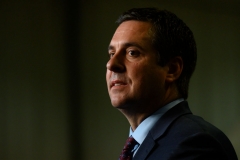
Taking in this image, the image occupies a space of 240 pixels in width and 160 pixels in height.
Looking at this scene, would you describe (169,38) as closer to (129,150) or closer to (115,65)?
(115,65)

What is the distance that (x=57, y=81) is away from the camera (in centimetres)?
189

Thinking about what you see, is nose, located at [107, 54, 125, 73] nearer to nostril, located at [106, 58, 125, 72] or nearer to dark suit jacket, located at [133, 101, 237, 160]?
nostril, located at [106, 58, 125, 72]

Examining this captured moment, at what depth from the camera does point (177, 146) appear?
2.77 ft

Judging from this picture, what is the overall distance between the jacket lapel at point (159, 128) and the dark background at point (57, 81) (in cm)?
97

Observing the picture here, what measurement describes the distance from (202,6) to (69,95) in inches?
54.9

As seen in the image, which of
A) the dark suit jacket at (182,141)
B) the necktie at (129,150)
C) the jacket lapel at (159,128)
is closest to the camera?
the dark suit jacket at (182,141)

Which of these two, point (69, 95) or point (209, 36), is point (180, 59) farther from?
point (209, 36)

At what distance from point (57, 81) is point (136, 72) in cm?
92

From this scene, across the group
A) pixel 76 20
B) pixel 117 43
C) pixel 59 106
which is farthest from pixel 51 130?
pixel 117 43

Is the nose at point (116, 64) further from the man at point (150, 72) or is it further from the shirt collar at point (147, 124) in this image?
the shirt collar at point (147, 124)

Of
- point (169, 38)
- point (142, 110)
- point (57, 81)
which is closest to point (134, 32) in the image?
point (169, 38)

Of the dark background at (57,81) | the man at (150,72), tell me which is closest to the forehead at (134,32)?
the man at (150,72)

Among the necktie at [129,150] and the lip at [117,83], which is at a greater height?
the lip at [117,83]

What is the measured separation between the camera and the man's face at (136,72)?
41.8 inches
